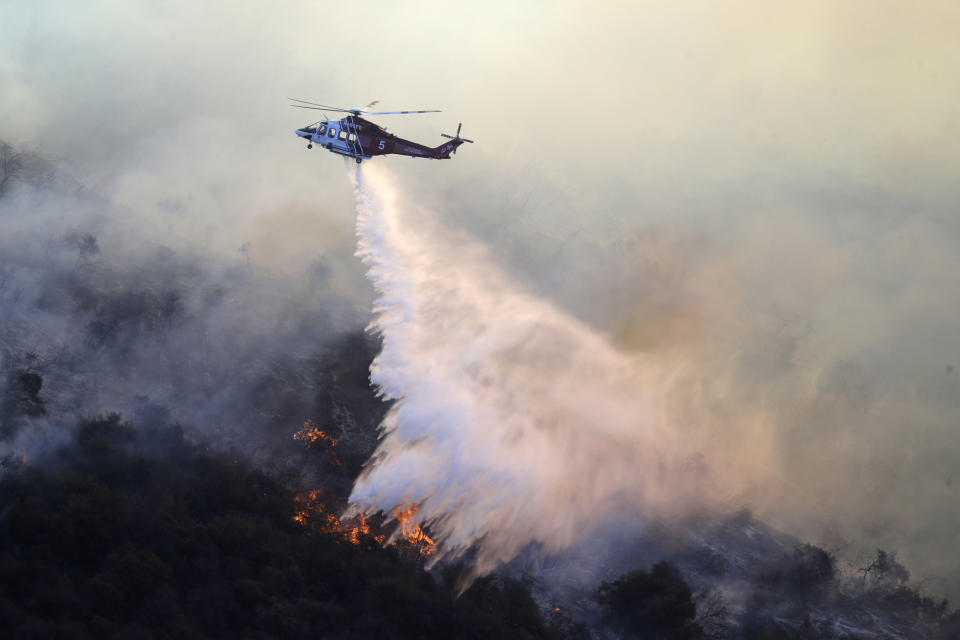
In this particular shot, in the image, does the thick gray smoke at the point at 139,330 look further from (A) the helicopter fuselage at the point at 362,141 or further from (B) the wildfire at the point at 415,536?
(A) the helicopter fuselage at the point at 362,141

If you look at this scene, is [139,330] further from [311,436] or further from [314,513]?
[314,513]

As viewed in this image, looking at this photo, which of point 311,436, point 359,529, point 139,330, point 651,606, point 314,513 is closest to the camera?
point 651,606

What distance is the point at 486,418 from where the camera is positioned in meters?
73.9

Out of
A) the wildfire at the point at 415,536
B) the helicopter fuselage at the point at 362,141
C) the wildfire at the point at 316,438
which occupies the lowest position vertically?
the wildfire at the point at 415,536

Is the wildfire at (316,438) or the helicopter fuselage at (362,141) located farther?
the wildfire at (316,438)

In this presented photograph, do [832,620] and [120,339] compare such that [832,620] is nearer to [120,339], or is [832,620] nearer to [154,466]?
[154,466]

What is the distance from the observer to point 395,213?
82125mm

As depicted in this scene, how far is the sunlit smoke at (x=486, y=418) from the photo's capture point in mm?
68438

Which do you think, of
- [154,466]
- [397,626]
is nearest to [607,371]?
[397,626]

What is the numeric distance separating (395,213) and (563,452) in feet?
105

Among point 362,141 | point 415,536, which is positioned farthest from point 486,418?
point 362,141

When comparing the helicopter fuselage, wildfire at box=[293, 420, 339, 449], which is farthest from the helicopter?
wildfire at box=[293, 420, 339, 449]

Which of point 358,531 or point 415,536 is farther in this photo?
point 415,536

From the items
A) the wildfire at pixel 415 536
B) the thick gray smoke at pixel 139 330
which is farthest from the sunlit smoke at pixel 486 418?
the thick gray smoke at pixel 139 330
